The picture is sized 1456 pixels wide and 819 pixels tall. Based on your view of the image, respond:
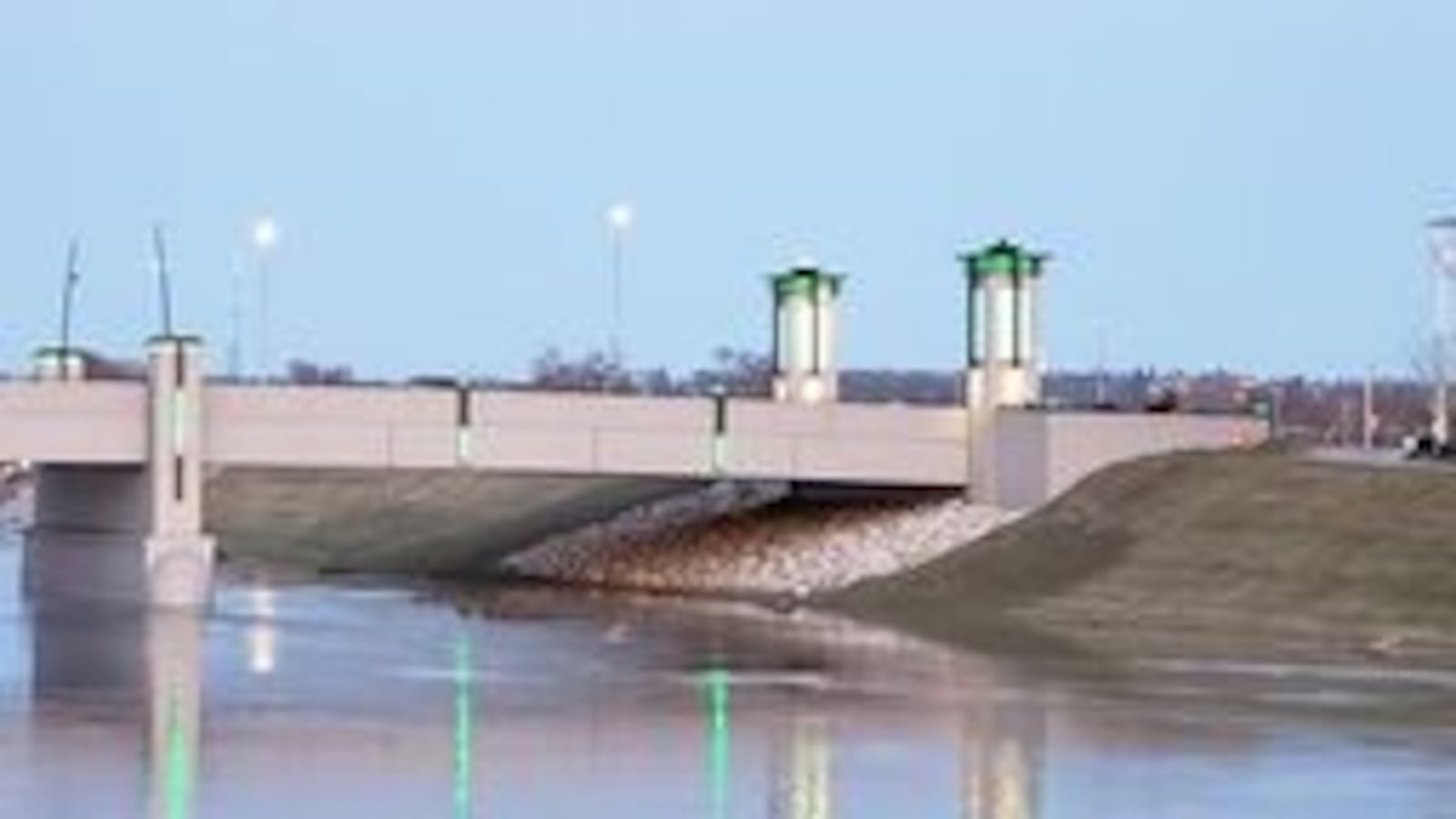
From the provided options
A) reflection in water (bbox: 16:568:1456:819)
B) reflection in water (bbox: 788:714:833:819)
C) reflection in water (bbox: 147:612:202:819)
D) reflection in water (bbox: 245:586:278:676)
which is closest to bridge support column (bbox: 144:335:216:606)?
reflection in water (bbox: 245:586:278:676)

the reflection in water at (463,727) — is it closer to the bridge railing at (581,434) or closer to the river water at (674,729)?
the river water at (674,729)

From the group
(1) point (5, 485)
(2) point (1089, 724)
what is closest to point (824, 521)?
(2) point (1089, 724)

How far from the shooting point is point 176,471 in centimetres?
8475

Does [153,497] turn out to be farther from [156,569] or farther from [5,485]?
[5,485]

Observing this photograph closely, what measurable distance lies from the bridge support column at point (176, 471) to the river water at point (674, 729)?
448 inches

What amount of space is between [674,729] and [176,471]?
41.2 meters

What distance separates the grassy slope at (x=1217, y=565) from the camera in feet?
231

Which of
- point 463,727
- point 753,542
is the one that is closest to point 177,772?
point 463,727

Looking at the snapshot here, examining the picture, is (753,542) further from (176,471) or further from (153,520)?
(153,520)

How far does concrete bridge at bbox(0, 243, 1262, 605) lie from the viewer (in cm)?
8494

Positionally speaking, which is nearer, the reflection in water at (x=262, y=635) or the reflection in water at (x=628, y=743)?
the reflection in water at (x=628, y=743)

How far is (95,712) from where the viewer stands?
46750 mm

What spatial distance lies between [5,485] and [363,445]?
358 ft

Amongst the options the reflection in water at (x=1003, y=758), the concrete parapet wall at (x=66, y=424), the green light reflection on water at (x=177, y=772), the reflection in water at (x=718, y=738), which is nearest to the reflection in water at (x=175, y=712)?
the green light reflection on water at (x=177, y=772)
